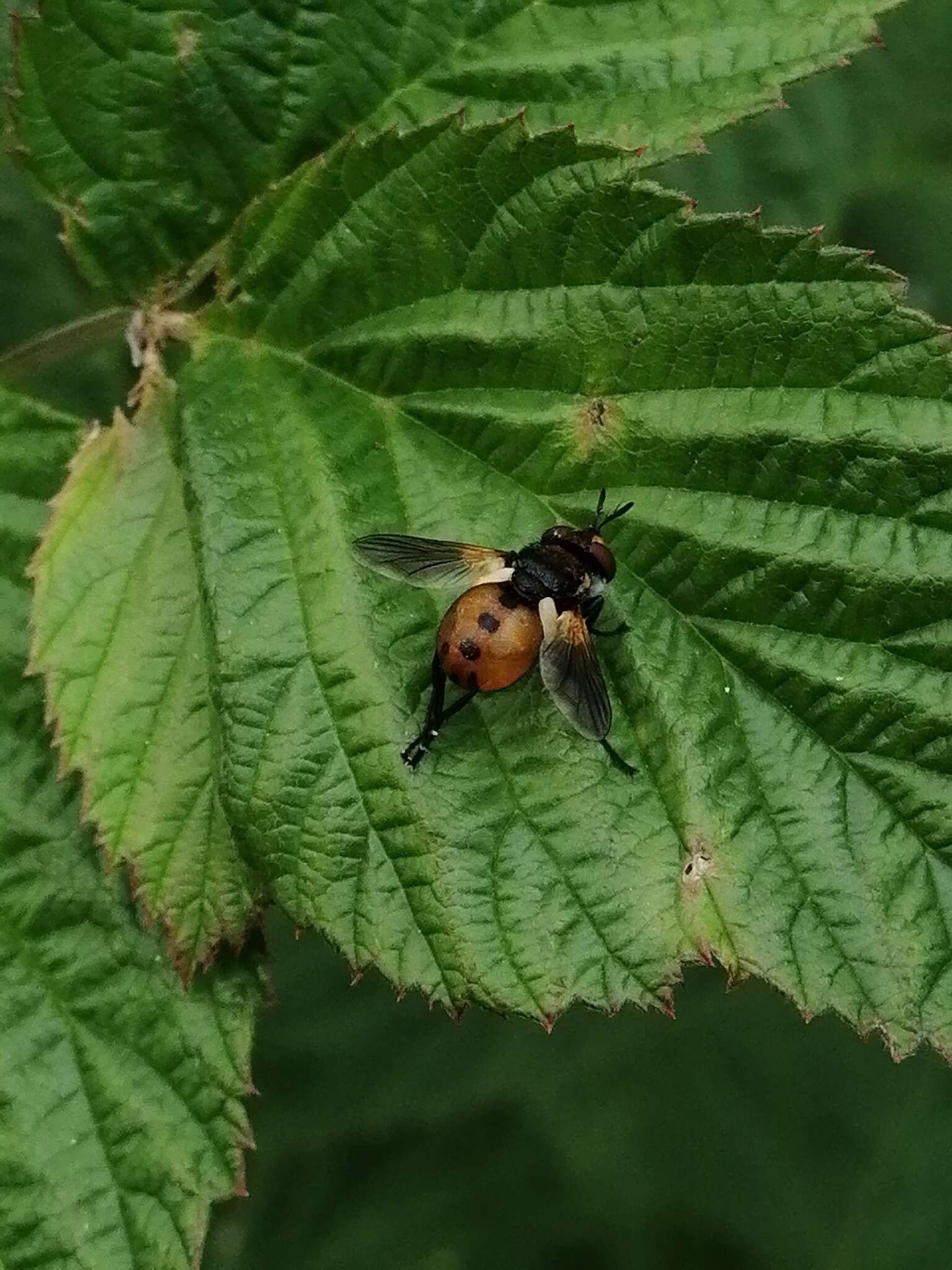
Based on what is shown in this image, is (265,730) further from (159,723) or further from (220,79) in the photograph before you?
(220,79)

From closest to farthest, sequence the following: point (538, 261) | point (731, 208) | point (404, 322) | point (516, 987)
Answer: point (516, 987)
point (538, 261)
point (404, 322)
point (731, 208)

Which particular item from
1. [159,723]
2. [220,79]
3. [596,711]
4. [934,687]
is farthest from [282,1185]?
[220,79]

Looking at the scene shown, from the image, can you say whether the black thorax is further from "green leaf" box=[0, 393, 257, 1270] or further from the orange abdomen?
"green leaf" box=[0, 393, 257, 1270]

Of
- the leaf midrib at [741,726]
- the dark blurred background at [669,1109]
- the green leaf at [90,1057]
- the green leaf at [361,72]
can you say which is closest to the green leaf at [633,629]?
the leaf midrib at [741,726]

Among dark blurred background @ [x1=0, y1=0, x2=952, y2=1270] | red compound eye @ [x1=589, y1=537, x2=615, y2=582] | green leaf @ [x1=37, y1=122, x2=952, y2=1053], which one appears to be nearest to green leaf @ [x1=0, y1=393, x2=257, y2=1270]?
green leaf @ [x1=37, y1=122, x2=952, y2=1053]

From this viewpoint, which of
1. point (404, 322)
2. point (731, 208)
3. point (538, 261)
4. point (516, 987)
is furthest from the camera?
point (731, 208)

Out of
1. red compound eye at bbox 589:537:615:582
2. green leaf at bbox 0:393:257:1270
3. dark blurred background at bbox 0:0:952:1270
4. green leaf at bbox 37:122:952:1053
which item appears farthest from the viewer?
dark blurred background at bbox 0:0:952:1270
